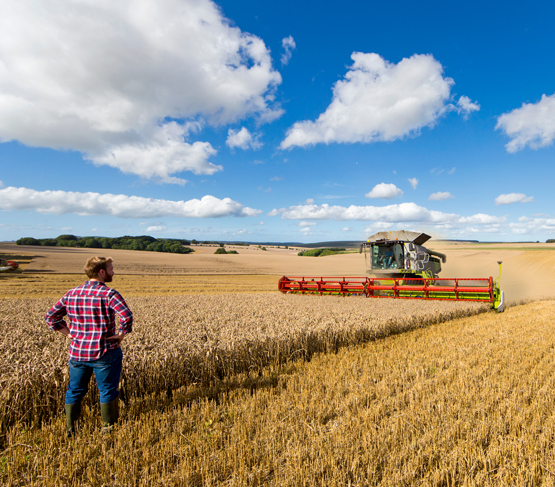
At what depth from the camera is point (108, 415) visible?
334 cm

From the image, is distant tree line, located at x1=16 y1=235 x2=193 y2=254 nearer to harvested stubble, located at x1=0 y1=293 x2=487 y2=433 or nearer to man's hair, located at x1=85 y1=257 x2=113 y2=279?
harvested stubble, located at x1=0 y1=293 x2=487 y2=433

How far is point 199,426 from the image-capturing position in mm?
3596

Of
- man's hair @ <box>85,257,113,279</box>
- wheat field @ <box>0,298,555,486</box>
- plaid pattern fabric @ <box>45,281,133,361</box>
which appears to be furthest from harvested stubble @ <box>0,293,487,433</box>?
man's hair @ <box>85,257,113,279</box>

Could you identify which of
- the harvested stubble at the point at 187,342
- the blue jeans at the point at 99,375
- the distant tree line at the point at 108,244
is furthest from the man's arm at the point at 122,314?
the distant tree line at the point at 108,244

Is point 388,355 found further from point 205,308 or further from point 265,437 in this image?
A: point 205,308

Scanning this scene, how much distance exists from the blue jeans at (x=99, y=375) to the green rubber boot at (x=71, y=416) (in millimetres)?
49

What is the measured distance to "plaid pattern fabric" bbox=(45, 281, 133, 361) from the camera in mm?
3139

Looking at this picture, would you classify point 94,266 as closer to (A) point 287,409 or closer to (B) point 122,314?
(B) point 122,314

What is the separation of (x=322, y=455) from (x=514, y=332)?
7.25 m

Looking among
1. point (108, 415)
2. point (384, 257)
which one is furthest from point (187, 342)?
point (384, 257)

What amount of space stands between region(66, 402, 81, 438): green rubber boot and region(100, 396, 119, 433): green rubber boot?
0.84 feet

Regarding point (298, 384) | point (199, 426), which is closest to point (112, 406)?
point (199, 426)

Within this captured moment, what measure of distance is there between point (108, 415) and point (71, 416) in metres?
0.36

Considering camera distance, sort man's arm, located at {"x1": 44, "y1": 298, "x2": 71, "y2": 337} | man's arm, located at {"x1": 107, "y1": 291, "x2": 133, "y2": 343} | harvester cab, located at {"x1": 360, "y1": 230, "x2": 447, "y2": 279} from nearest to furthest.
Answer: man's arm, located at {"x1": 107, "y1": 291, "x2": 133, "y2": 343} < man's arm, located at {"x1": 44, "y1": 298, "x2": 71, "y2": 337} < harvester cab, located at {"x1": 360, "y1": 230, "x2": 447, "y2": 279}
